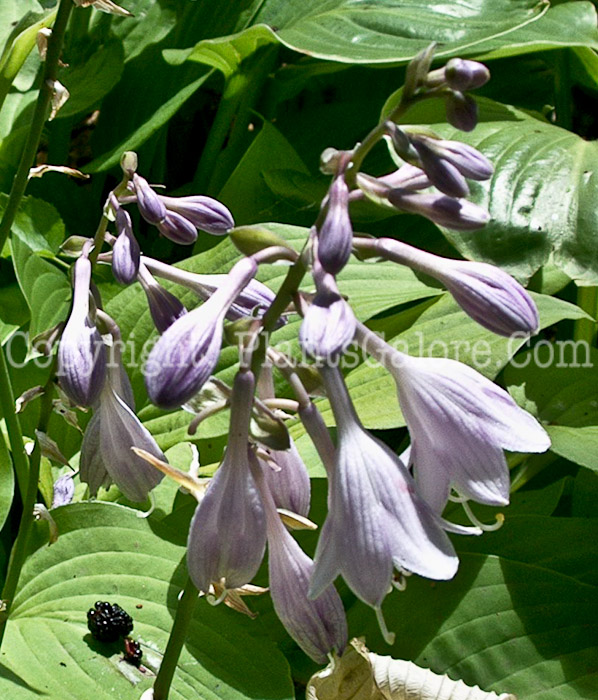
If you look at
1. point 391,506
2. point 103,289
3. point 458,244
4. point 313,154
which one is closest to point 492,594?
point 458,244

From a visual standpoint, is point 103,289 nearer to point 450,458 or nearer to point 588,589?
point 588,589

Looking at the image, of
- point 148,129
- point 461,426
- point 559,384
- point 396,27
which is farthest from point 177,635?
point 396,27

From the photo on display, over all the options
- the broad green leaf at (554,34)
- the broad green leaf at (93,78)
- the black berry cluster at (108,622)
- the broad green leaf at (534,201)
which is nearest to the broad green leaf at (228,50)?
the broad green leaf at (93,78)

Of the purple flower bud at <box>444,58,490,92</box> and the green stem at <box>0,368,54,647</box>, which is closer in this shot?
the purple flower bud at <box>444,58,490,92</box>

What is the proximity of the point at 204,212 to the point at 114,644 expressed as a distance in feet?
2.49

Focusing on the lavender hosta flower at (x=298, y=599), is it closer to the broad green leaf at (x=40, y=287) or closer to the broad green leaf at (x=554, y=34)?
the broad green leaf at (x=40, y=287)

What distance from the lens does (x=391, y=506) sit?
2.48 feet

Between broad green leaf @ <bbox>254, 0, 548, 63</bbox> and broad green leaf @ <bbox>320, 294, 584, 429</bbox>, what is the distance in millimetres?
605

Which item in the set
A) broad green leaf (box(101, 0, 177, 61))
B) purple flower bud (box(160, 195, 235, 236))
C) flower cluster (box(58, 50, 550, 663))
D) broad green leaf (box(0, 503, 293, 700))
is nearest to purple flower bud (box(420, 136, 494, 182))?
flower cluster (box(58, 50, 550, 663))

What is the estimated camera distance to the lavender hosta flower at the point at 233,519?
786mm

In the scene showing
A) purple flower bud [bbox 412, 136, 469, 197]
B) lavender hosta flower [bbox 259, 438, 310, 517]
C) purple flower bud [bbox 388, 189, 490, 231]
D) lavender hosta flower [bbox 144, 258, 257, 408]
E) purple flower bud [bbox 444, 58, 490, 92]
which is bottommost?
lavender hosta flower [bbox 259, 438, 310, 517]

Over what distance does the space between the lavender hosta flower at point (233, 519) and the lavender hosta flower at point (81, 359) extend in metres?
0.27

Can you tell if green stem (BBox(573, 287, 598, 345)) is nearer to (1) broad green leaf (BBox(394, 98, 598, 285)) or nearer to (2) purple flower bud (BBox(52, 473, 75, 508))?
(1) broad green leaf (BBox(394, 98, 598, 285))

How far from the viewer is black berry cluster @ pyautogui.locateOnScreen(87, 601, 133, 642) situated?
1.39 meters
